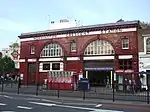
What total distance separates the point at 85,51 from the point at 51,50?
22.7ft

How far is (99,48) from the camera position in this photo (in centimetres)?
4084

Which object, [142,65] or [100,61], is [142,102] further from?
[100,61]

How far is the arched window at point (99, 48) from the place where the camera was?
39906mm

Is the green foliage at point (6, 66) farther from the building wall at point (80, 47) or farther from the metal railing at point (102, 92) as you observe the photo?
the metal railing at point (102, 92)

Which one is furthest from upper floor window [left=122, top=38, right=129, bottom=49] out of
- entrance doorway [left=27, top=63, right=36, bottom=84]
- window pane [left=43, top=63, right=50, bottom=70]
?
entrance doorway [left=27, top=63, right=36, bottom=84]

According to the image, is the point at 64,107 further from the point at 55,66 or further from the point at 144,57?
the point at 55,66

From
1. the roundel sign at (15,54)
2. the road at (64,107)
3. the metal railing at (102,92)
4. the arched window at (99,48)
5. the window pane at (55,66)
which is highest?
the roundel sign at (15,54)

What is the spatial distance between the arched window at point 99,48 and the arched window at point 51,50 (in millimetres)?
5371

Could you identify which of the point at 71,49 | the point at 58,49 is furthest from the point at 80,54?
the point at 58,49

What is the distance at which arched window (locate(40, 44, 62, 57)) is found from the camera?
45037 millimetres

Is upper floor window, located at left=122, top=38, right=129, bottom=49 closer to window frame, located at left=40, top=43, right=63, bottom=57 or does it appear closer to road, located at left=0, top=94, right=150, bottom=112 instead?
window frame, located at left=40, top=43, right=63, bottom=57

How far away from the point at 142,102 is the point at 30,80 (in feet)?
100

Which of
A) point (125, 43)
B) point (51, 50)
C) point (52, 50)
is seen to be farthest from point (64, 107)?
point (51, 50)

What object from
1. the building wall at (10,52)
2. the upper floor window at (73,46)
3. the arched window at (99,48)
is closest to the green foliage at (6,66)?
the building wall at (10,52)
